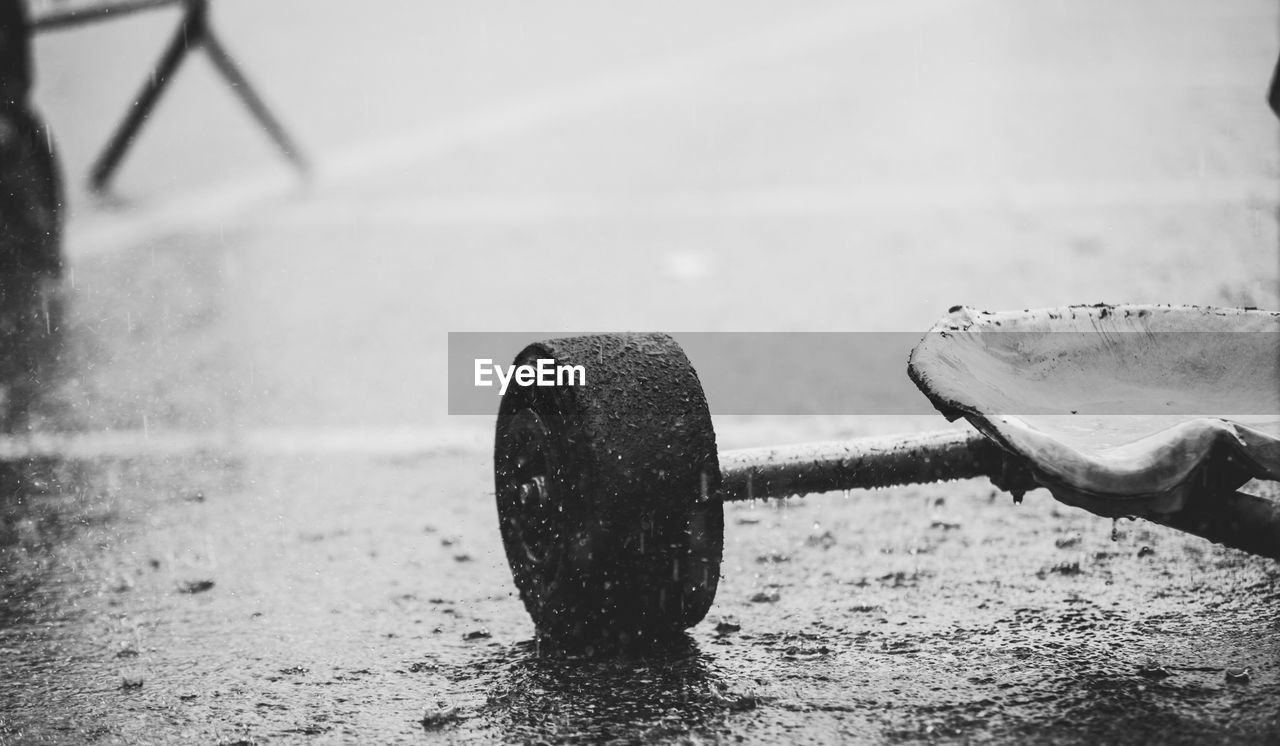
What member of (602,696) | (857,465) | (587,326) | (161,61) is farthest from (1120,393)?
(161,61)

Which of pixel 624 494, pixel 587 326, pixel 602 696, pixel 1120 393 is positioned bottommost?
pixel 602 696

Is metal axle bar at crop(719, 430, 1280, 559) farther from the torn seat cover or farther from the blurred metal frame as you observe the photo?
the blurred metal frame

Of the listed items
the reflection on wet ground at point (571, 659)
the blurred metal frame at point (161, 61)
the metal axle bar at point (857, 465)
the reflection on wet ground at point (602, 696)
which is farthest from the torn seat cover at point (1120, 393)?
the blurred metal frame at point (161, 61)

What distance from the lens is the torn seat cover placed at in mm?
2172

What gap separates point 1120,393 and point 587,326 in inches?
119

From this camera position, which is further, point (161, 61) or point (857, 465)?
point (161, 61)

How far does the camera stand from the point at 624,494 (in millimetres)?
2385

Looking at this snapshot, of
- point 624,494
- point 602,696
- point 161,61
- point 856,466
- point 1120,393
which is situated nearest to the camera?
point 624,494

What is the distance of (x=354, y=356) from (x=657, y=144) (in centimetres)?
389

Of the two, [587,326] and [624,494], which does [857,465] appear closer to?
[624,494]

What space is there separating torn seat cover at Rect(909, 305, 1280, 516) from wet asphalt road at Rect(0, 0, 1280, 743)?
1.48ft

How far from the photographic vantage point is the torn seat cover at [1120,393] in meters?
2.17

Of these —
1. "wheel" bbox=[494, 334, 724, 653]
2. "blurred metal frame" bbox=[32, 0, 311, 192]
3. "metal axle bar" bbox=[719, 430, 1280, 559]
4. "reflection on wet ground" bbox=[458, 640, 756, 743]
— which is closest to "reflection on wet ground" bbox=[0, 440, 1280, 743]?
"reflection on wet ground" bbox=[458, 640, 756, 743]

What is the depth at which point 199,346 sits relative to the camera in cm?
528
